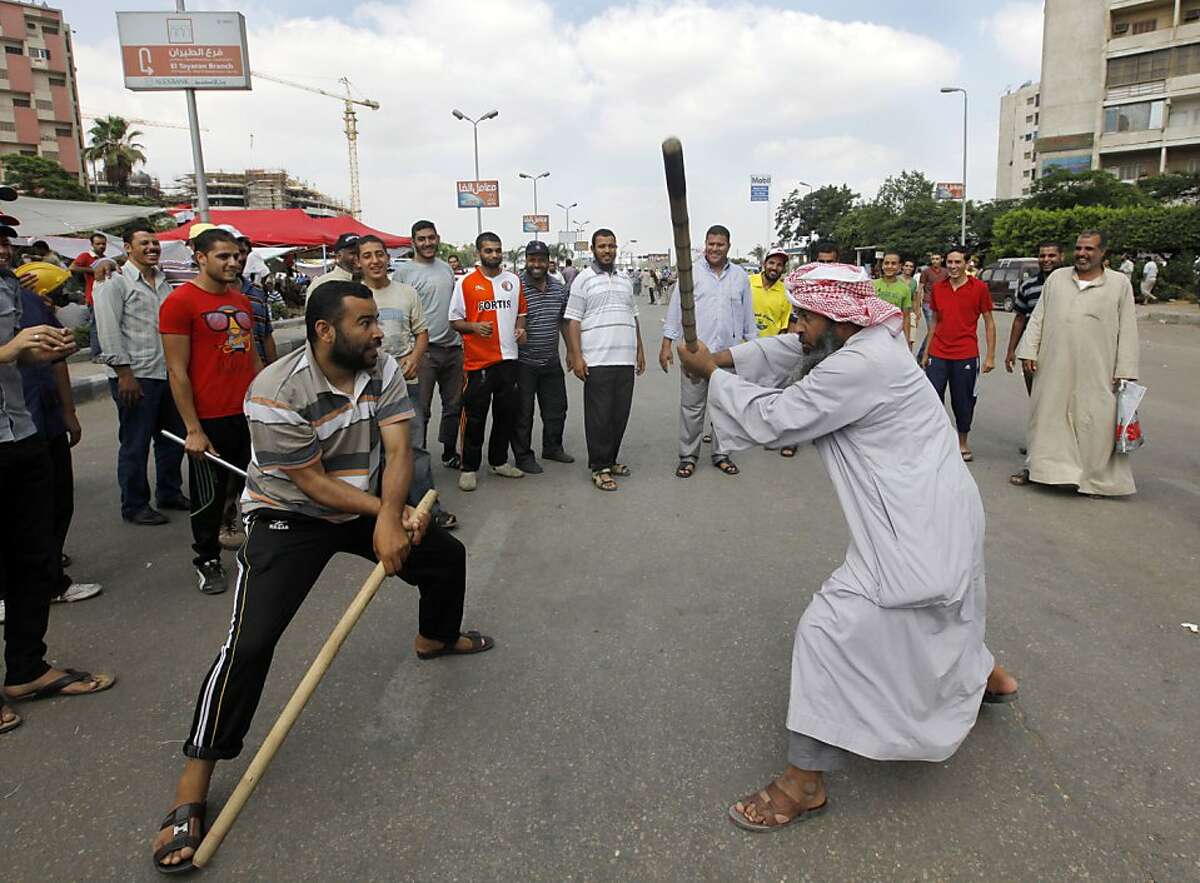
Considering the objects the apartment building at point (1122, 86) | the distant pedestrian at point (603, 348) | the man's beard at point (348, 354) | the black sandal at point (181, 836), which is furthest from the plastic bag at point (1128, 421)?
the apartment building at point (1122, 86)

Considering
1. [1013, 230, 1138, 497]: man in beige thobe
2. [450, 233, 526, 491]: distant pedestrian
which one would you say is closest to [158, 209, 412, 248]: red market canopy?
[450, 233, 526, 491]: distant pedestrian

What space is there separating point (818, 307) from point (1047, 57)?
210 ft

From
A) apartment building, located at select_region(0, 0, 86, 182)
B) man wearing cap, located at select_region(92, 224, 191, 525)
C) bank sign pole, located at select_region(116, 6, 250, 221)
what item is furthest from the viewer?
apartment building, located at select_region(0, 0, 86, 182)

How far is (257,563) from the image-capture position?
8.43 feet

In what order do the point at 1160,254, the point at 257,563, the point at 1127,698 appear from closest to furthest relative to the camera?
the point at 257,563 < the point at 1127,698 < the point at 1160,254

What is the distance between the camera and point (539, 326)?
6.50 meters

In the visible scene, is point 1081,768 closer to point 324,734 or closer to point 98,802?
point 324,734

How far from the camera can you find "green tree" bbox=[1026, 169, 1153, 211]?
127 ft

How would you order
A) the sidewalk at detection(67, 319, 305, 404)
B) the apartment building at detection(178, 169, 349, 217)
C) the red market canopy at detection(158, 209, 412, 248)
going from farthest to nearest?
the apartment building at detection(178, 169, 349, 217) < the red market canopy at detection(158, 209, 412, 248) < the sidewalk at detection(67, 319, 305, 404)

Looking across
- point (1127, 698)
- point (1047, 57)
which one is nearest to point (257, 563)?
point (1127, 698)

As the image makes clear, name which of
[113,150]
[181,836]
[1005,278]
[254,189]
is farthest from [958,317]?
[254,189]

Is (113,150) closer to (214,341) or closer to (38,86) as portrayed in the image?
(38,86)

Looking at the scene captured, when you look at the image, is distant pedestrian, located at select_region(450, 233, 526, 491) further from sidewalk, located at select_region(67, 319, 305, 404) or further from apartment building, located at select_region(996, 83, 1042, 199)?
apartment building, located at select_region(996, 83, 1042, 199)

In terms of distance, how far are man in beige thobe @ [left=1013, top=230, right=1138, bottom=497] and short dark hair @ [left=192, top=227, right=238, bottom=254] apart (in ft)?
17.1
